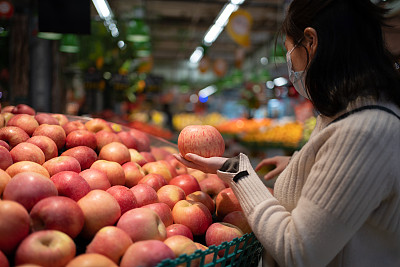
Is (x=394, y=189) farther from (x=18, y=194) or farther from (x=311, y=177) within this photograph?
(x=18, y=194)

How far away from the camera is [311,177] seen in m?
1.09

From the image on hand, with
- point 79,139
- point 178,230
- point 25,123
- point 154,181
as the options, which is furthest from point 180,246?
point 25,123

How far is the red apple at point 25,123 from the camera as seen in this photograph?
5.90 feet

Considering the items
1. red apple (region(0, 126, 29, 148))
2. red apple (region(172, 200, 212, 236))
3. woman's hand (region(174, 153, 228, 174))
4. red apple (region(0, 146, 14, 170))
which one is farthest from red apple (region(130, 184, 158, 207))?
red apple (region(0, 126, 29, 148))

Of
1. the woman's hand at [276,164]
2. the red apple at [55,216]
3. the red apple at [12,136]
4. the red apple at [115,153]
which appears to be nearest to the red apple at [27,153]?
the red apple at [12,136]

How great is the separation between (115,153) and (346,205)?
1.22m

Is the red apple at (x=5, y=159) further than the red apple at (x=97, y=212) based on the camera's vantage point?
→ Yes

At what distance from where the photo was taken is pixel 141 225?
1.22 meters

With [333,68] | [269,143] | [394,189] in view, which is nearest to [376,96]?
[333,68]

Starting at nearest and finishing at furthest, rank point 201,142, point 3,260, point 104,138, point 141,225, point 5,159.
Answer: point 3,260 < point 141,225 < point 5,159 < point 201,142 < point 104,138

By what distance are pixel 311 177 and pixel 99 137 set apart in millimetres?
1329

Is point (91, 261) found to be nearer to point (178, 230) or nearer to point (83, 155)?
point (178, 230)

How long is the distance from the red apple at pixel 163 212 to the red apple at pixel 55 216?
0.34 m

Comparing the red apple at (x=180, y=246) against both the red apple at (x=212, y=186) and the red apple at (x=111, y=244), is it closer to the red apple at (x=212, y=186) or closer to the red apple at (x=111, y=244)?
the red apple at (x=111, y=244)
